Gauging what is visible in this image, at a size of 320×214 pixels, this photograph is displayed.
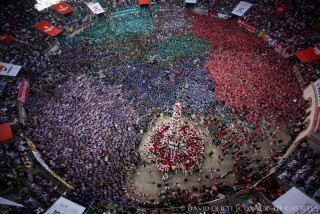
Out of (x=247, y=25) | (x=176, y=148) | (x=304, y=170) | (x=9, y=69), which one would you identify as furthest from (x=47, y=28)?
(x=304, y=170)

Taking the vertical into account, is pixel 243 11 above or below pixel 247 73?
above

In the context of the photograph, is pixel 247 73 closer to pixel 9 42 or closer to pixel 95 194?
pixel 95 194

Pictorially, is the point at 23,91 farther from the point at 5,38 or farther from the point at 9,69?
the point at 5,38

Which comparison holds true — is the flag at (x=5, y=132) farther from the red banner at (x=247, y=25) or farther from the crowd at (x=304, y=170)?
the red banner at (x=247, y=25)

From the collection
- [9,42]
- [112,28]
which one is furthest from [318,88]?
[9,42]

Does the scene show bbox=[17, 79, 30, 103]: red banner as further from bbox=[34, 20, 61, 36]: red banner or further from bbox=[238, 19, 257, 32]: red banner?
bbox=[238, 19, 257, 32]: red banner
